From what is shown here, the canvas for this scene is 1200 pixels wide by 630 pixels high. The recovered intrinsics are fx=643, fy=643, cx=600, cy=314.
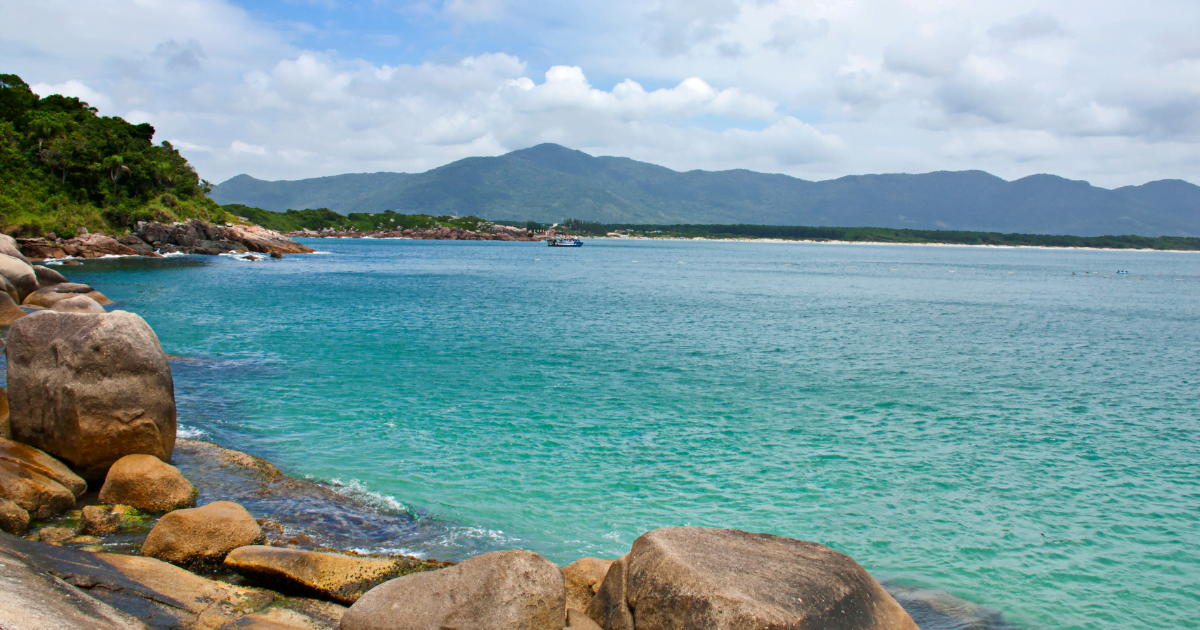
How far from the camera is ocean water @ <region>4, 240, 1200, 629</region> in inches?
517

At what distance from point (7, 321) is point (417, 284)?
143 ft

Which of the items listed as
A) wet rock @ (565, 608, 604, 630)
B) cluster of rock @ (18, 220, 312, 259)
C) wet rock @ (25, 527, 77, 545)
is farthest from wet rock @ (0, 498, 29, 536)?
cluster of rock @ (18, 220, 312, 259)

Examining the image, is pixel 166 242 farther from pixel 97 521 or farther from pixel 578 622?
pixel 578 622

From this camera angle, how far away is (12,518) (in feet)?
34.1

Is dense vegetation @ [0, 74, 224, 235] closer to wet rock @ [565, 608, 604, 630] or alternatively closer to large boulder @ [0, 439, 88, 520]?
large boulder @ [0, 439, 88, 520]

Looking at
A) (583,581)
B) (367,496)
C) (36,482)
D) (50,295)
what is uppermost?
(50,295)

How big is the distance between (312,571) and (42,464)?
737cm

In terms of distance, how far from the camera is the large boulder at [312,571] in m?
9.12

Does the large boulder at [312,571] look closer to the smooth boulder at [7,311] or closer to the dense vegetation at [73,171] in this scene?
the smooth boulder at [7,311]

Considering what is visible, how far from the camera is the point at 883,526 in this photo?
14.2 metres

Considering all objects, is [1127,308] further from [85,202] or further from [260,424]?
[85,202]

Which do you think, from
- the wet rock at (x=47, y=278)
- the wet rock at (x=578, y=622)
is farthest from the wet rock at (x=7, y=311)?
the wet rock at (x=578, y=622)

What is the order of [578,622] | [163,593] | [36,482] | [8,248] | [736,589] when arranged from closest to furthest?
[736,589], [578,622], [163,593], [36,482], [8,248]

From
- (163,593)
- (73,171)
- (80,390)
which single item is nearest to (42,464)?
(80,390)
